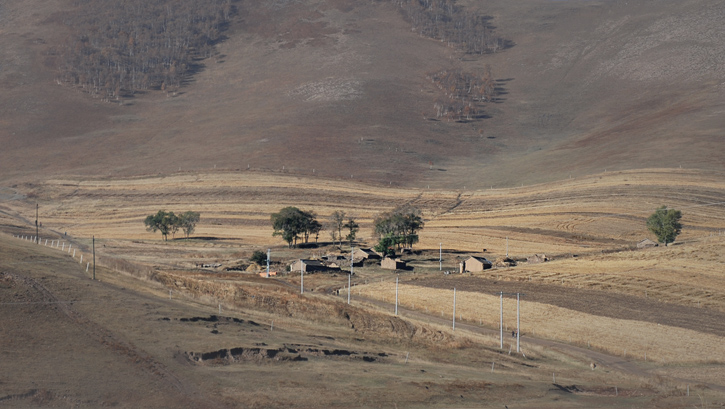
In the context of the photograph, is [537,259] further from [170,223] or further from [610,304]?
[170,223]

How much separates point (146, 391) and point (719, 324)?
51.1 m

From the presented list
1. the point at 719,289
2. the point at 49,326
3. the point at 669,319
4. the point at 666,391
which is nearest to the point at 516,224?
the point at 719,289

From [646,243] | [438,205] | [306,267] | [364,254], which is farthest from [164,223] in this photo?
[646,243]

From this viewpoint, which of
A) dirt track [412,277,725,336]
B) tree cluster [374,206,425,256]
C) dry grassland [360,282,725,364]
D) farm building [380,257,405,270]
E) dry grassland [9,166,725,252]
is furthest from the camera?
dry grassland [9,166,725,252]

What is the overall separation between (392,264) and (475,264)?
12.0m

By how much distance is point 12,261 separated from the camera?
2650 inches

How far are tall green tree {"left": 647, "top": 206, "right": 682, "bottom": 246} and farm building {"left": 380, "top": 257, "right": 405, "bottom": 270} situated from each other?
1572 inches

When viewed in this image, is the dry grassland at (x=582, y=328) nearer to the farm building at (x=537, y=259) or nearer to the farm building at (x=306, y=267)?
the farm building at (x=306, y=267)

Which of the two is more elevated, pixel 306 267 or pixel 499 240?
pixel 499 240

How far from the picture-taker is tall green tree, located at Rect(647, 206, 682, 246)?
11588cm

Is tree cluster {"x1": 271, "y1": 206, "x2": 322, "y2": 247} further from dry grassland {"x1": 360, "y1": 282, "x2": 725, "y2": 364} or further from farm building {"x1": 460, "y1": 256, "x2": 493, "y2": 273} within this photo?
dry grassland {"x1": 360, "y1": 282, "x2": 725, "y2": 364}

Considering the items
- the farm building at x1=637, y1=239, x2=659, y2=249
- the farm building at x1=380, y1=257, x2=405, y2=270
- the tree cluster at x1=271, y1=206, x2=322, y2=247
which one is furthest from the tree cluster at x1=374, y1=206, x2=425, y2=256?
the farm building at x1=637, y1=239, x2=659, y2=249

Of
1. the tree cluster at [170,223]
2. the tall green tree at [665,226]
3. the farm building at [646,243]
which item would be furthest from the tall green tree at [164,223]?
the tall green tree at [665,226]

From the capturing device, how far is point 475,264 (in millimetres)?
99750
